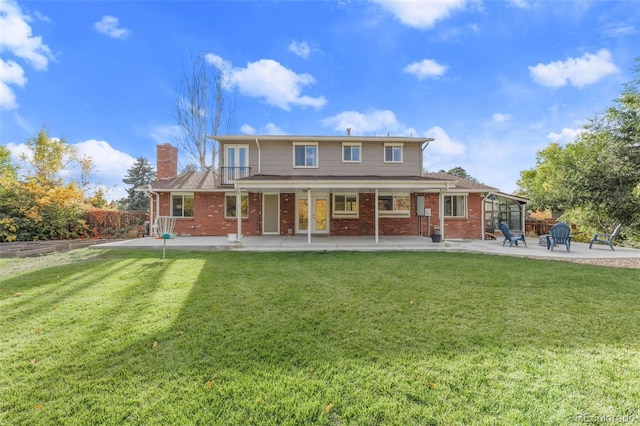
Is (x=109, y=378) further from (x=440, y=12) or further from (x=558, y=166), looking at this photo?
(x=558, y=166)

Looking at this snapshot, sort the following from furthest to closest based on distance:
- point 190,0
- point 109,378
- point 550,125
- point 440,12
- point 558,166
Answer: point 550,125 < point 558,166 < point 440,12 < point 190,0 < point 109,378

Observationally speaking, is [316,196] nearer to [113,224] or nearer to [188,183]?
[188,183]

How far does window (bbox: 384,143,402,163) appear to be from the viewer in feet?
46.7

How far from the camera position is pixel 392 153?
14281 millimetres

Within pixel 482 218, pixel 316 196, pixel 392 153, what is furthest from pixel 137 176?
pixel 482 218

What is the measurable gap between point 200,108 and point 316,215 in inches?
572

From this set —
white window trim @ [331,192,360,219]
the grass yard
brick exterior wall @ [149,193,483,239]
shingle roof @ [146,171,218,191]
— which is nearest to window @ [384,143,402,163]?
brick exterior wall @ [149,193,483,239]

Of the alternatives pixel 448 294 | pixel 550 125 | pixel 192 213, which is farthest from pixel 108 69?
pixel 550 125

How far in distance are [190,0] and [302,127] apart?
8.89 m

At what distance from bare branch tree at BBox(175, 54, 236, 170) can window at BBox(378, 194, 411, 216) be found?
1408cm

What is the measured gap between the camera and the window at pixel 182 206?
14.4 meters

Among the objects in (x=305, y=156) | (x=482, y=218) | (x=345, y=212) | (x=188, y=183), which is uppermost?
(x=305, y=156)

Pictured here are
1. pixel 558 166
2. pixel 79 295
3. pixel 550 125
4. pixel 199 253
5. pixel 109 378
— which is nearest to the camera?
pixel 109 378

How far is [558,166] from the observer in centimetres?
1521
